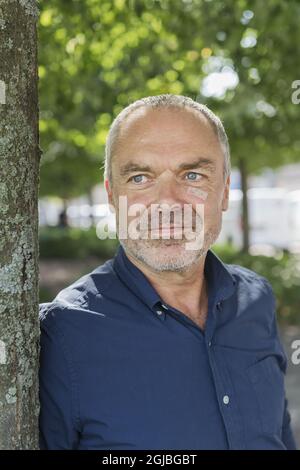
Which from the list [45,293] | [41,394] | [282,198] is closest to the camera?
[41,394]

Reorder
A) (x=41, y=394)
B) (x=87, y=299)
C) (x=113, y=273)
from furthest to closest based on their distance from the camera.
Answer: (x=113, y=273), (x=87, y=299), (x=41, y=394)

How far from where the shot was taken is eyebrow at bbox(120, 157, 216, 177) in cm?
211

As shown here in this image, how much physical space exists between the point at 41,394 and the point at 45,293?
25.5 ft

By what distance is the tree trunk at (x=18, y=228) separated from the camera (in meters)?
1.64

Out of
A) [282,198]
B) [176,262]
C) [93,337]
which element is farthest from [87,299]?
[282,198]

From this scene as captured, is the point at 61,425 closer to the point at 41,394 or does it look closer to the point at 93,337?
the point at 41,394

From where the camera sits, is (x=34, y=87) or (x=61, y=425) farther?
(x=61, y=425)

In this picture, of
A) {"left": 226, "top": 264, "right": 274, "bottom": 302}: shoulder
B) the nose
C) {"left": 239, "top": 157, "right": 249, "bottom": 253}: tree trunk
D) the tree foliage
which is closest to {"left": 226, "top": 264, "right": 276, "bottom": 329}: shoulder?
{"left": 226, "top": 264, "right": 274, "bottom": 302}: shoulder

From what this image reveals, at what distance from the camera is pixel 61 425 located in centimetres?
186

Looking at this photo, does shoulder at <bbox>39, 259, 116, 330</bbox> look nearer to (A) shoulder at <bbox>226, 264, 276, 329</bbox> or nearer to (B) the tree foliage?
(A) shoulder at <bbox>226, 264, 276, 329</bbox>

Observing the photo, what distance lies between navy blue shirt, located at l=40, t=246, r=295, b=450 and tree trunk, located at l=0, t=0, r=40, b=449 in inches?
6.2

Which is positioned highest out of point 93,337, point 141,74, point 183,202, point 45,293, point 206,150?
point 141,74

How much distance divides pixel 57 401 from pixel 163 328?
1.36 feet

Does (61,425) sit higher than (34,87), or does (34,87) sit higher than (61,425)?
(34,87)
